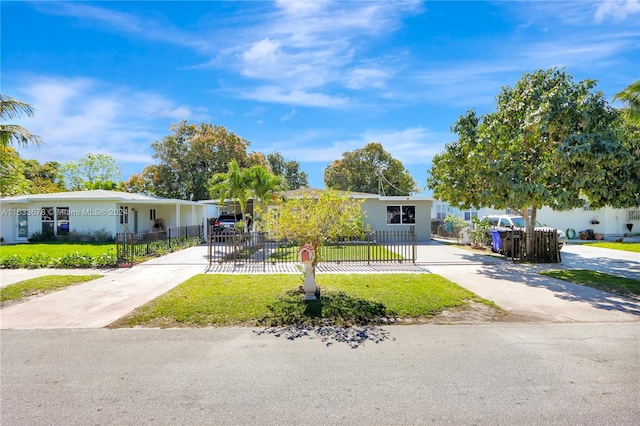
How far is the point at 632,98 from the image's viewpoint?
10.5m

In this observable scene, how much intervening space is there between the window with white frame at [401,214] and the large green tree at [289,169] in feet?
96.6

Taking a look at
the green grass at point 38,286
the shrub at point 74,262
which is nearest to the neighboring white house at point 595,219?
the shrub at point 74,262

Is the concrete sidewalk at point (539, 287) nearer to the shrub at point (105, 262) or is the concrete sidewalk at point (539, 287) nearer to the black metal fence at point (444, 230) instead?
the black metal fence at point (444, 230)

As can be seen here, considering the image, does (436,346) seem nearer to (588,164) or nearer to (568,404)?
(568,404)

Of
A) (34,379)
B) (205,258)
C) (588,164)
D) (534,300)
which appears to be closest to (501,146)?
(588,164)

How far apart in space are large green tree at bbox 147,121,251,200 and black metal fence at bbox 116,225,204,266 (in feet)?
37.1

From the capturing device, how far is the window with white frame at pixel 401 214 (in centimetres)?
2144

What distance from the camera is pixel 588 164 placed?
31.0 ft

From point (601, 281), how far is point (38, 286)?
14.5 meters

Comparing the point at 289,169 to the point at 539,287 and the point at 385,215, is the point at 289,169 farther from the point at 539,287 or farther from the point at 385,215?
the point at 539,287

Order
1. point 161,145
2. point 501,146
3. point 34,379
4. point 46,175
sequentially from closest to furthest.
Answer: point 34,379, point 501,146, point 161,145, point 46,175

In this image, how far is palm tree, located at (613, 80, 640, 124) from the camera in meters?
10.1

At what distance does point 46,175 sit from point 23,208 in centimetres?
2364

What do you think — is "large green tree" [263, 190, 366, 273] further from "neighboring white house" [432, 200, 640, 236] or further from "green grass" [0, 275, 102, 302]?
"neighboring white house" [432, 200, 640, 236]
